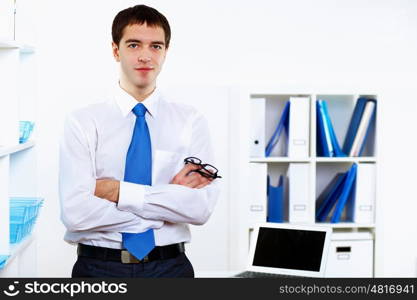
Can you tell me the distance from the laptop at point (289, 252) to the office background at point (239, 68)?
1.53 m

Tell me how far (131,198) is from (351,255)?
73.1 inches

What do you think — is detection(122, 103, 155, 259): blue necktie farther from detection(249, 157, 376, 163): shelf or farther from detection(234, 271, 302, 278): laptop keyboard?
detection(249, 157, 376, 163): shelf

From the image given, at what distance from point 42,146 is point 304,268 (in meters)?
1.99

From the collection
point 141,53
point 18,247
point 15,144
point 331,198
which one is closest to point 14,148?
point 15,144

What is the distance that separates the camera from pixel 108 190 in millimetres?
2428

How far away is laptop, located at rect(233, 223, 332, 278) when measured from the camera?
2355 millimetres

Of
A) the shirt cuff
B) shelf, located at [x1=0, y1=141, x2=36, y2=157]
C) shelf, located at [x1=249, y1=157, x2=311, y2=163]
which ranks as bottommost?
the shirt cuff

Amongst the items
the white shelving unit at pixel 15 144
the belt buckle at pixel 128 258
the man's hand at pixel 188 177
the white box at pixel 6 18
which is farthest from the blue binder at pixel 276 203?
the white box at pixel 6 18

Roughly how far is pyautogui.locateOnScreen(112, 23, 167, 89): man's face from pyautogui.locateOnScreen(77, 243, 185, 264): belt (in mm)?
588

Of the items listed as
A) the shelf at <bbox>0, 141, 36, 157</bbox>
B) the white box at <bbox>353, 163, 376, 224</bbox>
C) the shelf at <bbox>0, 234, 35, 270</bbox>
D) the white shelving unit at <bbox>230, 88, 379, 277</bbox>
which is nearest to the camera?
the shelf at <bbox>0, 141, 36, 157</bbox>

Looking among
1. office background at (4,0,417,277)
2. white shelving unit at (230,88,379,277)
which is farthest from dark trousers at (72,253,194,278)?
office background at (4,0,417,277)

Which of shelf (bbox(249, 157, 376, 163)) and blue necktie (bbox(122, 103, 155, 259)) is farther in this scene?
shelf (bbox(249, 157, 376, 163))

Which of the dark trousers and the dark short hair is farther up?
the dark short hair

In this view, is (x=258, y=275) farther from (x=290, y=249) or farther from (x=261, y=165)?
(x=261, y=165)
